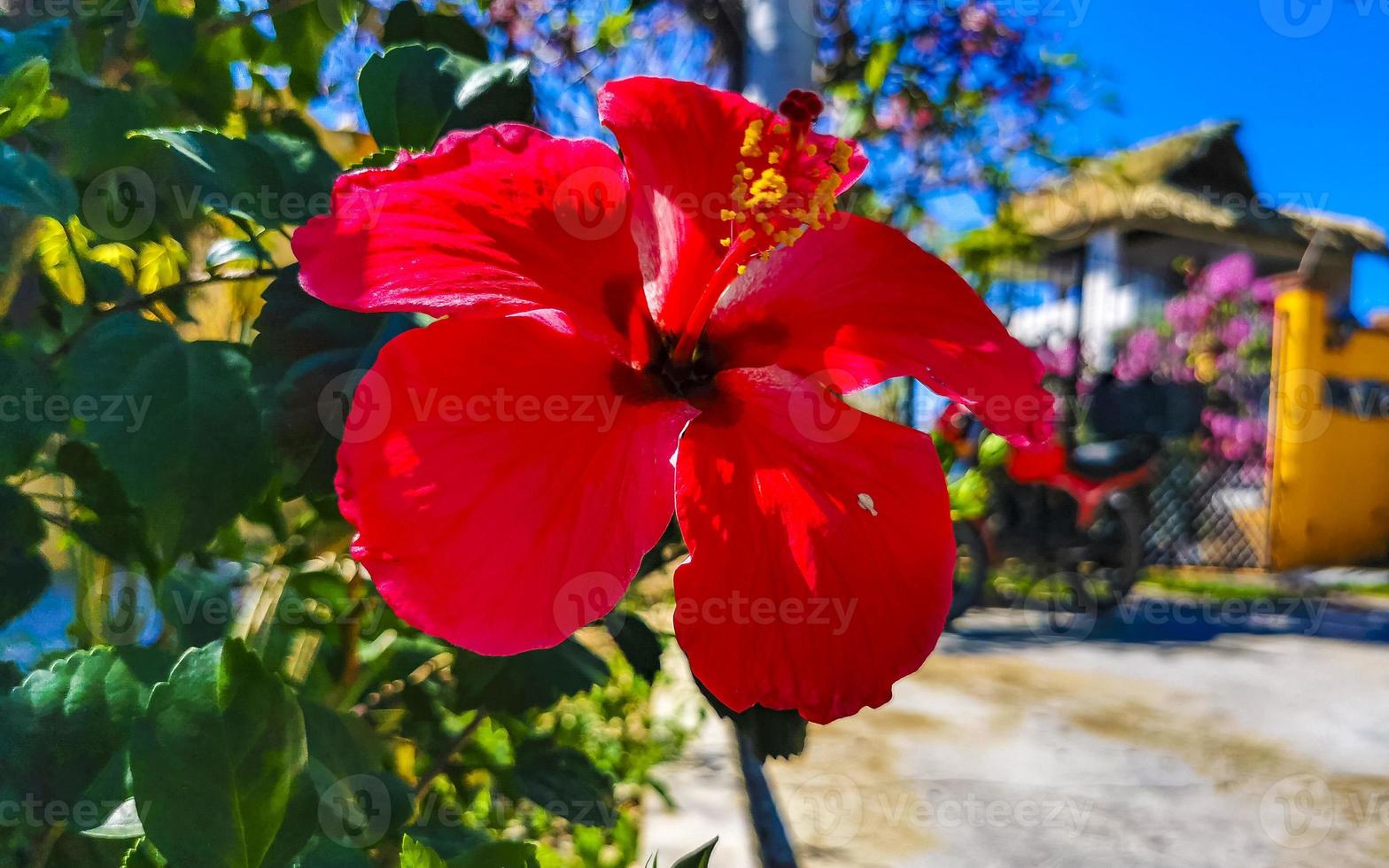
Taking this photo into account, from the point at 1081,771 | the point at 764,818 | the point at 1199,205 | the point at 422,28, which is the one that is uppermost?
the point at 1199,205

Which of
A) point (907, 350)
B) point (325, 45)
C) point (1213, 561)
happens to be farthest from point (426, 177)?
point (1213, 561)

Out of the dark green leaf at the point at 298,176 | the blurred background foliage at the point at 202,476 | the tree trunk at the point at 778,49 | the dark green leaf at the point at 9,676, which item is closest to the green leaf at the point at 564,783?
the blurred background foliage at the point at 202,476

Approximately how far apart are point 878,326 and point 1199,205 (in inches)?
422

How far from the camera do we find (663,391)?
46cm

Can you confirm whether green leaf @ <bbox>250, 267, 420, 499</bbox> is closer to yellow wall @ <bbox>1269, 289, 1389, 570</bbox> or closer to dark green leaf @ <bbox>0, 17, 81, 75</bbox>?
dark green leaf @ <bbox>0, 17, 81, 75</bbox>

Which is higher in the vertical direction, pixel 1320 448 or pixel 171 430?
pixel 171 430

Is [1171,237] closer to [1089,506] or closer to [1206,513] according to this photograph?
[1206,513]

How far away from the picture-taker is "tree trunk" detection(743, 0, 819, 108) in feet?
2.72

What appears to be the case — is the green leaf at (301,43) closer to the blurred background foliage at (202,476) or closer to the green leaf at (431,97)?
the blurred background foliage at (202,476)

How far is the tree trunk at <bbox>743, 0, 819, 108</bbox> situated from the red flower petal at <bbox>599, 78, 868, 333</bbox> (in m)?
0.37

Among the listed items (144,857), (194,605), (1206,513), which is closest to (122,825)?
(144,857)

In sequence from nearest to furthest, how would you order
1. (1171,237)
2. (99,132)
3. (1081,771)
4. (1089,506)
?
(99,132) → (1081,771) → (1089,506) → (1171,237)

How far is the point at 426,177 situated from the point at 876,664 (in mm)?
251

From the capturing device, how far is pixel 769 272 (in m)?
0.49
